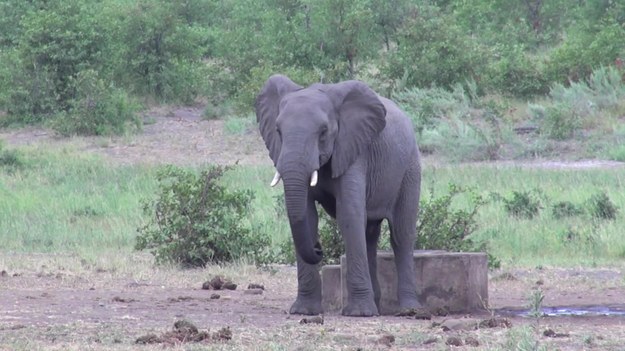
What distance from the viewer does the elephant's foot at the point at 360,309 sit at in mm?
10195

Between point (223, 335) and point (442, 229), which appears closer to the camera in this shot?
point (223, 335)

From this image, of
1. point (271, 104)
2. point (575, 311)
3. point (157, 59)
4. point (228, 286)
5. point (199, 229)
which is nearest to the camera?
point (271, 104)

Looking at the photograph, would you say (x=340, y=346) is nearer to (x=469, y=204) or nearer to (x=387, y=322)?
(x=387, y=322)

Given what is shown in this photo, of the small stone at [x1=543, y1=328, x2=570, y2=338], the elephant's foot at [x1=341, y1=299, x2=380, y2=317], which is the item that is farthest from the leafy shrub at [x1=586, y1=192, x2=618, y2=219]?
the small stone at [x1=543, y1=328, x2=570, y2=338]

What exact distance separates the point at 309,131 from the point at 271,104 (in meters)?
0.80

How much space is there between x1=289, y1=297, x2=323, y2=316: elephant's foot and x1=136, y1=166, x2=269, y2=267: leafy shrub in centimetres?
369

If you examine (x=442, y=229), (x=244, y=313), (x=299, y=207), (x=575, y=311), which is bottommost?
(x=575, y=311)

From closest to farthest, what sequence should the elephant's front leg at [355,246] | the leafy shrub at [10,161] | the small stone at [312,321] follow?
the small stone at [312,321]
the elephant's front leg at [355,246]
the leafy shrub at [10,161]

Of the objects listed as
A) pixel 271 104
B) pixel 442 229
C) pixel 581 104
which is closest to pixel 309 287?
pixel 271 104

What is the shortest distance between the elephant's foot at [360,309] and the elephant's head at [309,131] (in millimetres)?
473

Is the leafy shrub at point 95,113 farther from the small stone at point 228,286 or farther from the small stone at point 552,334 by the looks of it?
the small stone at point 552,334

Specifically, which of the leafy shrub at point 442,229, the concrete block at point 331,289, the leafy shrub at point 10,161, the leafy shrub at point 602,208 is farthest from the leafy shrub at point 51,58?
the concrete block at point 331,289

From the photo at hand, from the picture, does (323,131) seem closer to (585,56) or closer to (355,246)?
(355,246)

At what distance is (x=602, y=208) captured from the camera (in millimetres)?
17219
